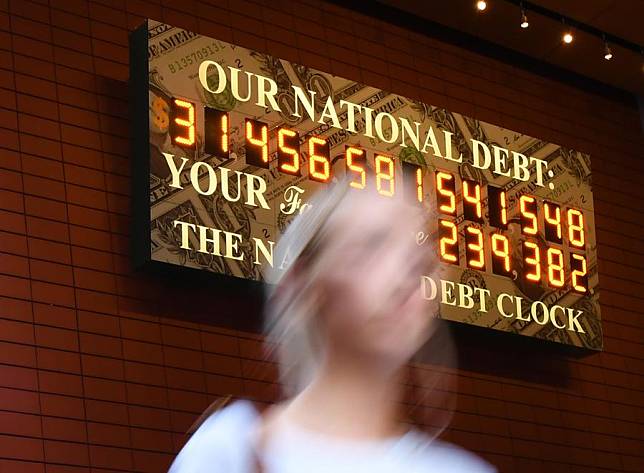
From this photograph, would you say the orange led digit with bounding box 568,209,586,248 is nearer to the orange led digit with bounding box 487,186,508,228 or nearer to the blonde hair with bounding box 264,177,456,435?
the orange led digit with bounding box 487,186,508,228

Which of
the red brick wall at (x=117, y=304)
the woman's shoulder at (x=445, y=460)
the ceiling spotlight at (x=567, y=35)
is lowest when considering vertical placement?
the woman's shoulder at (x=445, y=460)

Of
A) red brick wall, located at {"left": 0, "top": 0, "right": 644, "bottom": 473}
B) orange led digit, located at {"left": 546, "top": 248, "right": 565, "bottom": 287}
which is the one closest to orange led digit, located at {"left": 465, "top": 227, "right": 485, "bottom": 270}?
orange led digit, located at {"left": 546, "top": 248, "right": 565, "bottom": 287}

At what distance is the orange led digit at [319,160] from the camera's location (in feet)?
19.6

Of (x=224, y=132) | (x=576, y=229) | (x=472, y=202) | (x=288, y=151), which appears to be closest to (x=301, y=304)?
(x=224, y=132)

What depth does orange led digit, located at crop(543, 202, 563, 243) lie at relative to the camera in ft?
22.4

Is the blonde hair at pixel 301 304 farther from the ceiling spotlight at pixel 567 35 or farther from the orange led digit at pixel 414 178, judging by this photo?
the ceiling spotlight at pixel 567 35

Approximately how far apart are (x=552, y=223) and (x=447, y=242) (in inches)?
34.9

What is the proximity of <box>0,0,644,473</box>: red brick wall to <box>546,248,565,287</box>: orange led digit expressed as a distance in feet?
1.70

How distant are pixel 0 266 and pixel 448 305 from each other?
239 cm

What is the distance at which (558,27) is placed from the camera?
7426 mm

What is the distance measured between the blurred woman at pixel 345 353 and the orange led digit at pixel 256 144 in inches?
174

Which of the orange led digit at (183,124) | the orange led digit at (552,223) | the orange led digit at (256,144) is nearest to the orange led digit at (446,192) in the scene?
the orange led digit at (552,223)

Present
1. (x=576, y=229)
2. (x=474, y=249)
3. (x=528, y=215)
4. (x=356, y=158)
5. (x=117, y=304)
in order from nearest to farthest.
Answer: (x=117, y=304) → (x=356, y=158) → (x=474, y=249) → (x=528, y=215) → (x=576, y=229)

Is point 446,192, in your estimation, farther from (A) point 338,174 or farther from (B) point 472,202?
(A) point 338,174
